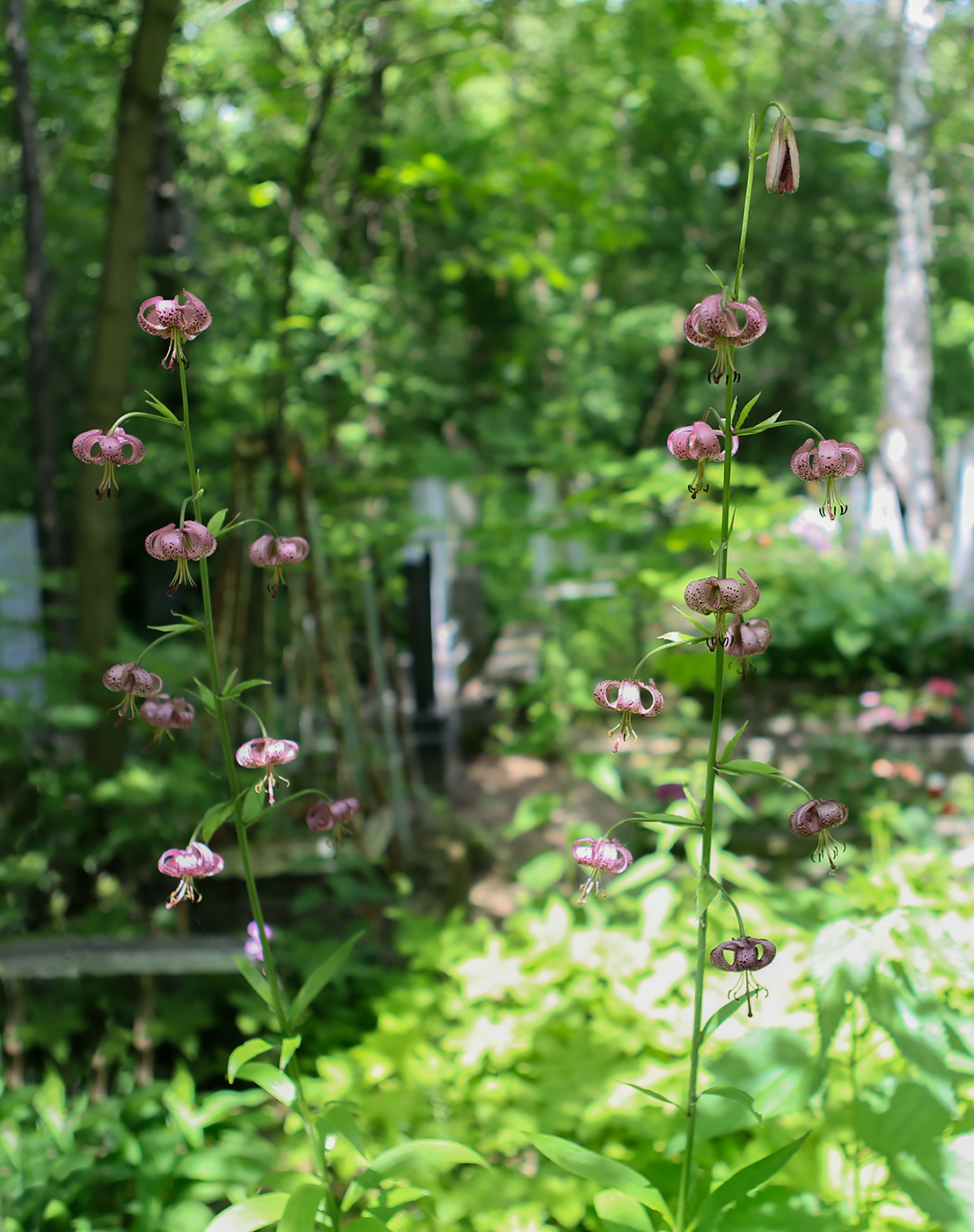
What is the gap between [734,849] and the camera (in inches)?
177

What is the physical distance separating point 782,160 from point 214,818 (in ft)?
3.06

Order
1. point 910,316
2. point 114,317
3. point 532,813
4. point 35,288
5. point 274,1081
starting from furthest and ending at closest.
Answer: point 910,316
point 35,288
point 114,317
point 532,813
point 274,1081

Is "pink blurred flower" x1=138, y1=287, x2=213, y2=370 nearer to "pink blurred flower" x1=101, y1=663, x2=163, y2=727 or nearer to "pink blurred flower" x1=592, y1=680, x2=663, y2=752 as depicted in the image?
"pink blurred flower" x1=101, y1=663, x2=163, y2=727

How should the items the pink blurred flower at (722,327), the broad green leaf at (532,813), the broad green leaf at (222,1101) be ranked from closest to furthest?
the pink blurred flower at (722,327) → the broad green leaf at (222,1101) → the broad green leaf at (532,813)

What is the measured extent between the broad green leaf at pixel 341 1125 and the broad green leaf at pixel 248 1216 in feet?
0.28

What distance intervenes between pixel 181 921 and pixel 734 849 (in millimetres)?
2735

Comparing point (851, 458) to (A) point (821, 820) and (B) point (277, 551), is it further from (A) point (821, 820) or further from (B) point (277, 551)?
(B) point (277, 551)

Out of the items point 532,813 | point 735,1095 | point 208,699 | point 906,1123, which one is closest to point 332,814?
point 208,699

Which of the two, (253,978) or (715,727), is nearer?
(715,727)

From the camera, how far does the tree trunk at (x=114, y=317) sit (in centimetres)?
278

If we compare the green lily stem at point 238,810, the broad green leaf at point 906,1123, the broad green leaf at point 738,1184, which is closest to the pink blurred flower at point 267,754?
the green lily stem at point 238,810

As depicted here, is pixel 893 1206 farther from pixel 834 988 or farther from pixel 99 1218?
pixel 99 1218

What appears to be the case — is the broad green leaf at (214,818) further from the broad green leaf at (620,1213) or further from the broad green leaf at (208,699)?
the broad green leaf at (620,1213)

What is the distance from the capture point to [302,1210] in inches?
40.6
